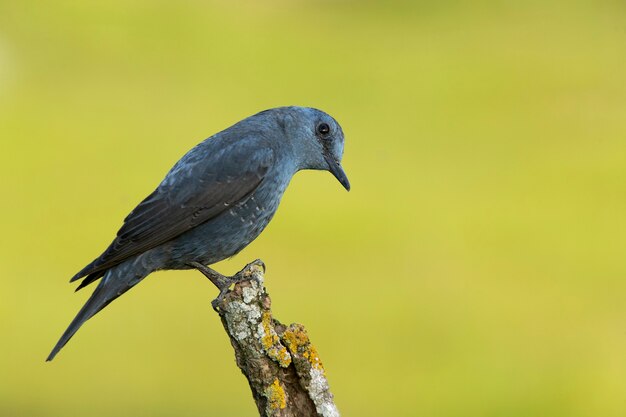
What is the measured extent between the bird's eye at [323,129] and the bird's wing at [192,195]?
0.59 metres

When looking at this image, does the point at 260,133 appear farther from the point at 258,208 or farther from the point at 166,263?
the point at 166,263

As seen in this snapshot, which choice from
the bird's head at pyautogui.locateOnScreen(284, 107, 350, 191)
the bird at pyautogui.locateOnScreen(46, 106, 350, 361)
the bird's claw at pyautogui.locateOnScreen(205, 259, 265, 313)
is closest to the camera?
the bird's claw at pyautogui.locateOnScreen(205, 259, 265, 313)

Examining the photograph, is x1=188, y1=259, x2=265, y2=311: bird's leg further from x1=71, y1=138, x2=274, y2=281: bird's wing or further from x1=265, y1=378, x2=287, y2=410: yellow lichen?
x1=265, y1=378, x2=287, y2=410: yellow lichen

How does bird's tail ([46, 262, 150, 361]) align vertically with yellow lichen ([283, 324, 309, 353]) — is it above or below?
above

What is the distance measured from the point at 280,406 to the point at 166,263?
6.04ft

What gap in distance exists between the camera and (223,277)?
594cm

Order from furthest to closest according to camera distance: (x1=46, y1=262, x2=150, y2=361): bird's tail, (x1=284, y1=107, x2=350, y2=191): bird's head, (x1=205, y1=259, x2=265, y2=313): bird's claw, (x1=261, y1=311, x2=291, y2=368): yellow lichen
Result: (x1=284, y1=107, x2=350, y2=191): bird's head → (x1=46, y1=262, x2=150, y2=361): bird's tail → (x1=205, y1=259, x2=265, y2=313): bird's claw → (x1=261, y1=311, x2=291, y2=368): yellow lichen

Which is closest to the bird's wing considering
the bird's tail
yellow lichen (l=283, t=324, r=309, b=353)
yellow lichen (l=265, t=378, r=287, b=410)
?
the bird's tail

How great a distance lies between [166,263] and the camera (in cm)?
641

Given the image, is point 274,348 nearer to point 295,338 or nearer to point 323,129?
point 295,338

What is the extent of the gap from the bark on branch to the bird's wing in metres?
1.19

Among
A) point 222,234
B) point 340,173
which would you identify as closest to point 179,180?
point 222,234

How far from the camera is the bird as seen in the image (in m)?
6.16

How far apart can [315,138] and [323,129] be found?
11 cm
